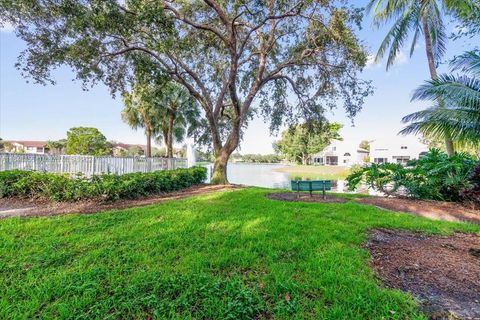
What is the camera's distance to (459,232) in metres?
4.72

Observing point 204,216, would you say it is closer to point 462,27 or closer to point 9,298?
point 9,298

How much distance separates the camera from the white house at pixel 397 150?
32688 millimetres

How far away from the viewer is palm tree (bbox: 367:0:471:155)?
11461 mm

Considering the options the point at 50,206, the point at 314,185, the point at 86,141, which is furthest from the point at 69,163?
the point at 86,141

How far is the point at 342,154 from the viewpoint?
147 ft

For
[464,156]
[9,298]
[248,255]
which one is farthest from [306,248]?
[464,156]

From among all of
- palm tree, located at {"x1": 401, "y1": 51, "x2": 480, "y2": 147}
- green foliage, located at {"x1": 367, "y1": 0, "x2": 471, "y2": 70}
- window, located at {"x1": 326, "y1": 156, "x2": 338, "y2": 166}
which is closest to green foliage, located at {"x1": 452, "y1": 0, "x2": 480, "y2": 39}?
green foliage, located at {"x1": 367, "y1": 0, "x2": 471, "y2": 70}

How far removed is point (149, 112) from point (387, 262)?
65.3 ft

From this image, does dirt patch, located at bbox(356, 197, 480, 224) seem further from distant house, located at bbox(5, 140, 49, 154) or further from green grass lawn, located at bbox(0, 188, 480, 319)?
distant house, located at bbox(5, 140, 49, 154)

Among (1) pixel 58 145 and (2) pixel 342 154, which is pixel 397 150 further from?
(1) pixel 58 145

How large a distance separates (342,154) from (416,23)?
34.7 metres

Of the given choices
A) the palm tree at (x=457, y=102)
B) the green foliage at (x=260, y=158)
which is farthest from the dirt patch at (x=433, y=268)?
the green foliage at (x=260, y=158)

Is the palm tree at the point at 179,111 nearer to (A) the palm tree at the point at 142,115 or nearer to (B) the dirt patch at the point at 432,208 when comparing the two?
(A) the palm tree at the point at 142,115

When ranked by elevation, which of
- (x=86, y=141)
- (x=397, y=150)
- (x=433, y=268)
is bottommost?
(x=433, y=268)
